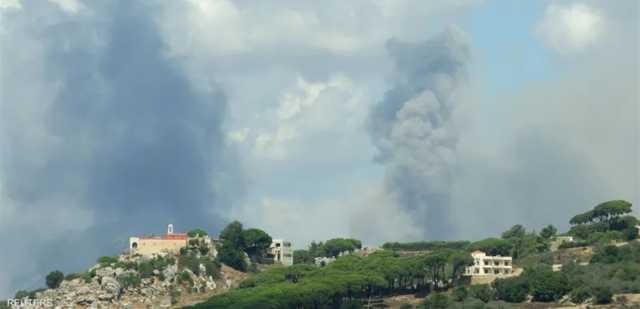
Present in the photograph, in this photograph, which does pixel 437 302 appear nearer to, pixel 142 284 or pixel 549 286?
pixel 549 286

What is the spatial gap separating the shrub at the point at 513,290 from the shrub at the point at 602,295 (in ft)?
33.6

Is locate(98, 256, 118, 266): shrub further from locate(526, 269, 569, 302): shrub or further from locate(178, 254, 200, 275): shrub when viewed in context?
locate(526, 269, 569, 302): shrub

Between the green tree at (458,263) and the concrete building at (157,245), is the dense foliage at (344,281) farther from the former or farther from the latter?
the concrete building at (157,245)

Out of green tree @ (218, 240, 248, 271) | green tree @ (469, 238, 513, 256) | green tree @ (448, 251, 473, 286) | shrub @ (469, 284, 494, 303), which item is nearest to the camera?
shrub @ (469, 284, 494, 303)

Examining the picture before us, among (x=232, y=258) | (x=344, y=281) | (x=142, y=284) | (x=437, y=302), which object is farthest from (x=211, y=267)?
(x=437, y=302)

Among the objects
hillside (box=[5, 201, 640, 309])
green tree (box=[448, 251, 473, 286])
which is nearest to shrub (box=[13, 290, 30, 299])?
hillside (box=[5, 201, 640, 309])

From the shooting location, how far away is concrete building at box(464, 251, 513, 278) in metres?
179

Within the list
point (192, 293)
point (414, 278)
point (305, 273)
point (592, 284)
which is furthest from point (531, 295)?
point (192, 293)

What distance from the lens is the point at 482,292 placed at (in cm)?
16162

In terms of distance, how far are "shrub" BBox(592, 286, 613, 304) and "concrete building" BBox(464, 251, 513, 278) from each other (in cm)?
2659

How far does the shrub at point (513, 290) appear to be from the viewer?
157875 mm

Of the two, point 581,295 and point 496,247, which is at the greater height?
point 496,247

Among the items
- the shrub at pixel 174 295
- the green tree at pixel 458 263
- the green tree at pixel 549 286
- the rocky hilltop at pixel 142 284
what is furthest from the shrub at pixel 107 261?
the green tree at pixel 549 286

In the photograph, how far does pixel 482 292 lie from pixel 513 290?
14.4 ft
